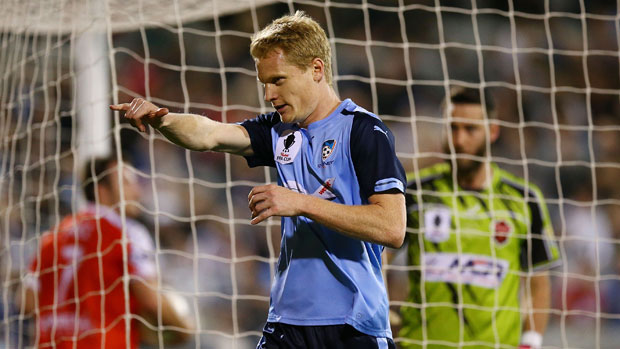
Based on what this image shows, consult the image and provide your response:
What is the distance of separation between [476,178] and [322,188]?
8.26ft

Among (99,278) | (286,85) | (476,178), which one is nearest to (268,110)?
(476,178)

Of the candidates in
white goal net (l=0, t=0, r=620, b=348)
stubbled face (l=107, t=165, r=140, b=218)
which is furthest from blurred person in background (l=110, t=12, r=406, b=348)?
white goal net (l=0, t=0, r=620, b=348)

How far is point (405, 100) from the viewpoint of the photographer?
770 centimetres

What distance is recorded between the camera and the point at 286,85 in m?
2.20

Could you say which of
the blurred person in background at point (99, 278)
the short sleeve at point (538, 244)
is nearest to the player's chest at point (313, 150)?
the blurred person in background at point (99, 278)

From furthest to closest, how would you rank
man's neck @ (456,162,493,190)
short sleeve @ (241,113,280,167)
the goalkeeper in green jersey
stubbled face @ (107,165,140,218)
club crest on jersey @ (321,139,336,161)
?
man's neck @ (456,162,493,190) → the goalkeeper in green jersey → stubbled face @ (107,165,140,218) → short sleeve @ (241,113,280,167) → club crest on jersey @ (321,139,336,161)

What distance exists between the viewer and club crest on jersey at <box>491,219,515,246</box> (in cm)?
445

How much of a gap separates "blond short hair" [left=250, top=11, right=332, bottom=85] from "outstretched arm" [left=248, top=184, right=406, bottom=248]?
15.7 inches

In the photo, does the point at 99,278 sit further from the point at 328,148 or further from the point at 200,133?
the point at 328,148

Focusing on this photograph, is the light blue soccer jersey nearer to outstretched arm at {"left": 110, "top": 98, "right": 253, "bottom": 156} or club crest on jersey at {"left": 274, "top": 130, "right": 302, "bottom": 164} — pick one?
club crest on jersey at {"left": 274, "top": 130, "right": 302, "bottom": 164}

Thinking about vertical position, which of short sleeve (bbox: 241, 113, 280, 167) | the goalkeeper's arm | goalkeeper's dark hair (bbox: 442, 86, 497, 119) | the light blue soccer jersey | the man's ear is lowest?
the goalkeeper's arm

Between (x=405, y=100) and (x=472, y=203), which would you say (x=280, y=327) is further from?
(x=405, y=100)

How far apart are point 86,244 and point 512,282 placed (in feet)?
A: 7.02

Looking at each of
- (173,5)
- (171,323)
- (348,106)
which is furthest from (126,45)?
(348,106)
